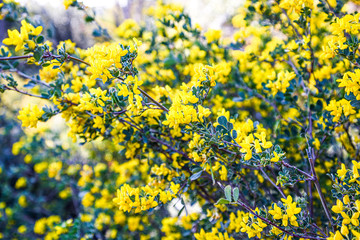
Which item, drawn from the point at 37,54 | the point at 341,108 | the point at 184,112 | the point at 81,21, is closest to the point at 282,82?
the point at 341,108

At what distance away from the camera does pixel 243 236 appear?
1.51 metres

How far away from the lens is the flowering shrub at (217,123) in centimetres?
113

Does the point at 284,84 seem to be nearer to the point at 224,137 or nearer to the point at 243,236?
the point at 224,137

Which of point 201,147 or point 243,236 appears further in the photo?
point 243,236

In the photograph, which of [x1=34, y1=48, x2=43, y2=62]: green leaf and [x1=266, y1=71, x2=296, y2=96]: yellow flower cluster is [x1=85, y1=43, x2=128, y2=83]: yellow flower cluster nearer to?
[x1=34, y1=48, x2=43, y2=62]: green leaf

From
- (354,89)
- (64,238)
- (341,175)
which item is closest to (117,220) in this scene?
(64,238)

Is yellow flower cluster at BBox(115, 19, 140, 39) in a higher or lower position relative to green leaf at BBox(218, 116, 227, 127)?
higher

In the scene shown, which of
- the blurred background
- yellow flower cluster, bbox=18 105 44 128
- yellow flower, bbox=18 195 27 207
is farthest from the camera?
the blurred background

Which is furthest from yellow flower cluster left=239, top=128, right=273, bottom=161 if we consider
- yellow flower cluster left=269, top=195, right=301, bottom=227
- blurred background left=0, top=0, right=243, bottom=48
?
blurred background left=0, top=0, right=243, bottom=48

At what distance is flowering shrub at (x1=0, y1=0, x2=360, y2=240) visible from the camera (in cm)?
113

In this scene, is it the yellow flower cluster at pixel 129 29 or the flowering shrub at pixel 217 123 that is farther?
the yellow flower cluster at pixel 129 29

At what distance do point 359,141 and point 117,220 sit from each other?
88.4 inches

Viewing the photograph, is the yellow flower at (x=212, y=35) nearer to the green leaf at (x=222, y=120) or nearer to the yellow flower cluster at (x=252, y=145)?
the green leaf at (x=222, y=120)

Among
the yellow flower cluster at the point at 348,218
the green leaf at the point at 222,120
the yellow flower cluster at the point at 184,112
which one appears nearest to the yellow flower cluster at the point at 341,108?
the yellow flower cluster at the point at 348,218
